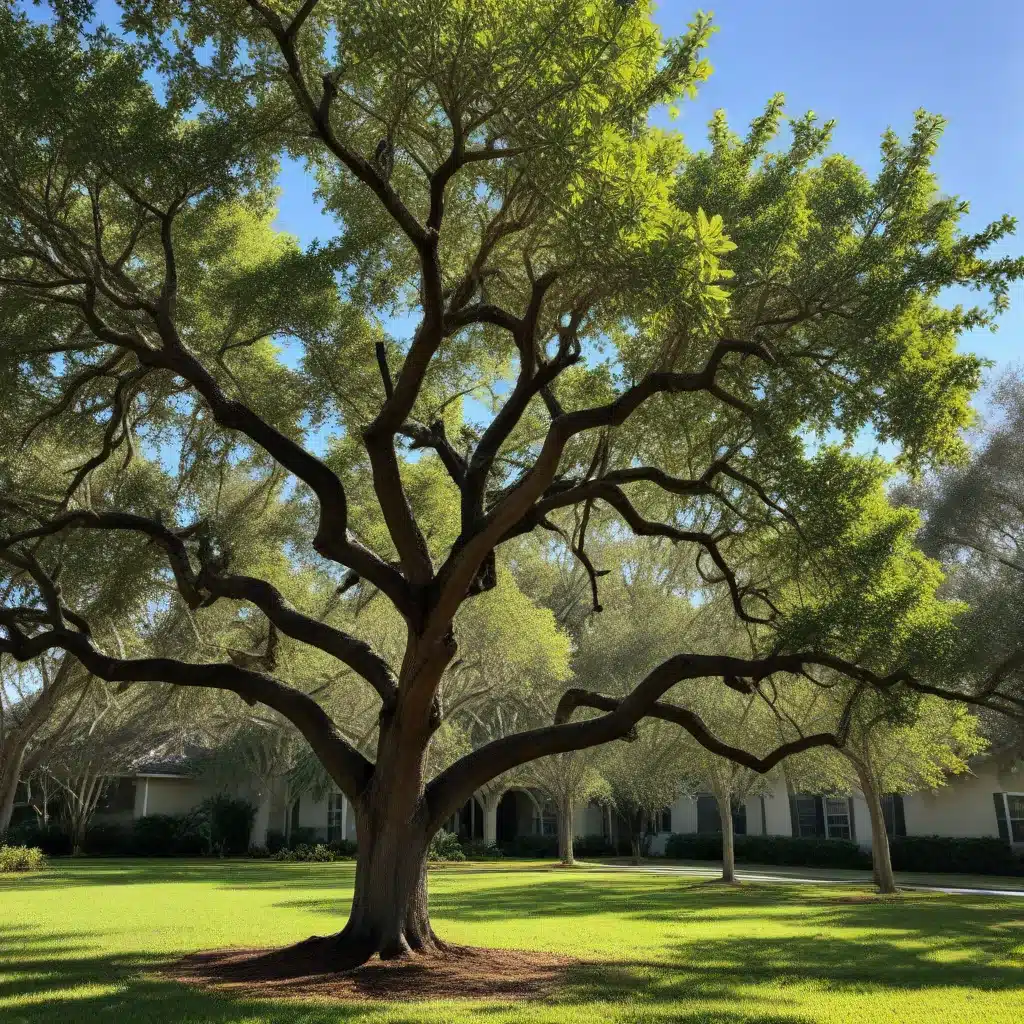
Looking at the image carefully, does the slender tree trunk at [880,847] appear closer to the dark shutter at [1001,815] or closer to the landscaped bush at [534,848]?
the dark shutter at [1001,815]

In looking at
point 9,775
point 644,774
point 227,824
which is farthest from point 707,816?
point 9,775

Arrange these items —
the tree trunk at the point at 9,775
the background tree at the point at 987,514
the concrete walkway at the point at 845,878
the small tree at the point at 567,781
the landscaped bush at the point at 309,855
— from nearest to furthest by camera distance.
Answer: the background tree at the point at 987,514 < the tree trunk at the point at 9,775 < the concrete walkway at the point at 845,878 < the small tree at the point at 567,781 < the landscaped bush at the point at 309,855

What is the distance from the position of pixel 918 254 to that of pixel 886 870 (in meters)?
16.1

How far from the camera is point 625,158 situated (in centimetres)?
706

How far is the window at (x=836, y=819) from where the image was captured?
1337 inches

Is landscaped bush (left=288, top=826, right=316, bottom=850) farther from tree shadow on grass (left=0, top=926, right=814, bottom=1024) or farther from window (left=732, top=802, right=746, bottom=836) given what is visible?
tree shadow on grass (left=0, top=926, right=814, bottom=1024)

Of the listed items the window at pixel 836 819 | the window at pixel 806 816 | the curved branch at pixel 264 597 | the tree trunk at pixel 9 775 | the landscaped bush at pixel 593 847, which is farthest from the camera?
the landscaped bush at pixel 593 847

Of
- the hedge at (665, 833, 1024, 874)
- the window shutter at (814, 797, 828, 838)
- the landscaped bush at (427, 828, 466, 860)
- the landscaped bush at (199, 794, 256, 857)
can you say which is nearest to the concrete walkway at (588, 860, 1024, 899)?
the hedge at (665, 833, 1024, 874)

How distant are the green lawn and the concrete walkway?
2.88 m

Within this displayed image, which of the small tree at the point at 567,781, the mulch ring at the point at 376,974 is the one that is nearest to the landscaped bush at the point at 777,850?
the small tree at the point at 567,781

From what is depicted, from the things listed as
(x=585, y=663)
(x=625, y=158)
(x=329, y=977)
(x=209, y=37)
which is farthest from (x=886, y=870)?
(x=209, y=37)

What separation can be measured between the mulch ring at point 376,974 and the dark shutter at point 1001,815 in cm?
2453

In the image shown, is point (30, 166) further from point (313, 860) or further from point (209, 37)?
point (313, 860)

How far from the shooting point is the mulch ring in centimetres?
770
